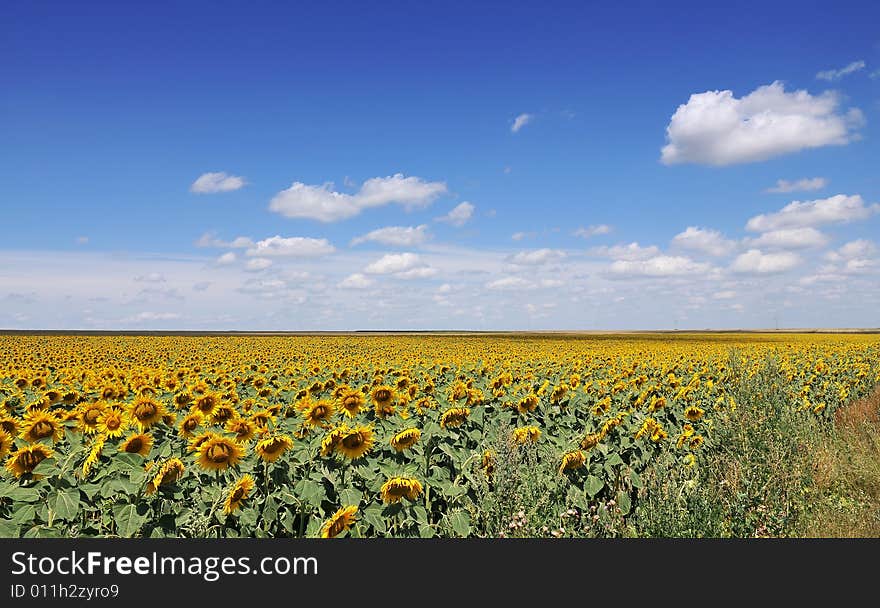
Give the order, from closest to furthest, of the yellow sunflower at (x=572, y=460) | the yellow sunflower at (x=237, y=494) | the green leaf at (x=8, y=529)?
the green leaf at (x=8, y=529), the yellow sunflower at (x=237, y=494), the yellow sunflower at (x=572, y=460)

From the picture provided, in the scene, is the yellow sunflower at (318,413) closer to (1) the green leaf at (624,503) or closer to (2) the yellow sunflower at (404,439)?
(2) the yellow sunflower at (404,439)

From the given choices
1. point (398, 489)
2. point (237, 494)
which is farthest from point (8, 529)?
point (398, 489)

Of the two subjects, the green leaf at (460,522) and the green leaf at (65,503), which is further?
the green leaf at (460,522)

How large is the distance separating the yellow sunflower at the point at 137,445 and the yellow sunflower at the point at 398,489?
Answer: 207cm

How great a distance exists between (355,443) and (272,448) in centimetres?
65

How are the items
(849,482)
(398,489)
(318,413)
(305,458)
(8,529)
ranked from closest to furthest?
(8,529), (398,489), (305,458), (318,413), (849,482)

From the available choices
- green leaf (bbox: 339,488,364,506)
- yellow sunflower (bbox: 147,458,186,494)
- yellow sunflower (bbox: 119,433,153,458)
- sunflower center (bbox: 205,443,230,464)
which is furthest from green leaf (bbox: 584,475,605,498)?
yellow sunflower (bbox: 119,433,153,458)

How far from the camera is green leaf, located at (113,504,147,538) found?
4.11 metres

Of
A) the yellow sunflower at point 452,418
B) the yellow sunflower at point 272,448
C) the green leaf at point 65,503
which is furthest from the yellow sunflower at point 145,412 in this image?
the yellow sunflower at point 452,418

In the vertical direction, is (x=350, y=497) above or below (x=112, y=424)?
below

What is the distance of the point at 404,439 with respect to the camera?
5402 mm

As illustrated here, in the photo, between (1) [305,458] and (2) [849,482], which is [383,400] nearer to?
(1) [305,458]

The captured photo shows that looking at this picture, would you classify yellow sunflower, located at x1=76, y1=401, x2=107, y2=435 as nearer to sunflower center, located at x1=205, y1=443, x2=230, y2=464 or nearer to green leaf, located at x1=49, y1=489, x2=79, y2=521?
green leaf, located at x1=49, y1=489, x2=79, y2=521

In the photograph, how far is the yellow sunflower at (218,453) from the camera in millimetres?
4668
